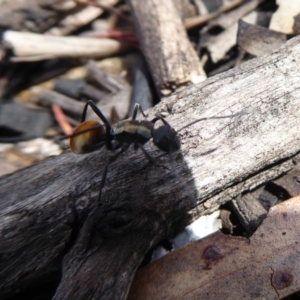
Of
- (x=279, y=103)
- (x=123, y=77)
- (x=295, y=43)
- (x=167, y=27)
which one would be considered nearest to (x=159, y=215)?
(x=279, y=103)

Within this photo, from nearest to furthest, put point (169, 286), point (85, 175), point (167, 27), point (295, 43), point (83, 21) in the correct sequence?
point (169, 286)
point (85, 175)
point (295, 43)
point (167, 27)
point (83, 21)

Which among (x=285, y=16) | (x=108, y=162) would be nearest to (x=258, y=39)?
(x=285, y=16)

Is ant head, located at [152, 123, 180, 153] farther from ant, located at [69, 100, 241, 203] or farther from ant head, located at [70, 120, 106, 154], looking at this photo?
ant head, located at [70, 120, 106, 154]

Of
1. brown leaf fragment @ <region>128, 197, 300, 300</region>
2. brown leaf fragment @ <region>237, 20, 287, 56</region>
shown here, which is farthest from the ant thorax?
brown leaf fragment @ <region>237, 20, 287, 56</region>

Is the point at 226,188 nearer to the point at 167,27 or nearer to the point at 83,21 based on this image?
the point at 167,27

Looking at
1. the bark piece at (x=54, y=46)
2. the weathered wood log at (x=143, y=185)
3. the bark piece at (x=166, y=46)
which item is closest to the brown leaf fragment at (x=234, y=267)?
the weathered wood log at (x=143, y=185)

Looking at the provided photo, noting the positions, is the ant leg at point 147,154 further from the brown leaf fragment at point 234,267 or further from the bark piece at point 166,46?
the bark piece at point 166,46
